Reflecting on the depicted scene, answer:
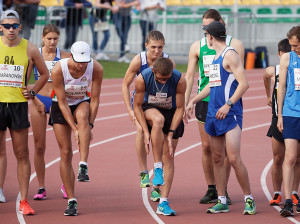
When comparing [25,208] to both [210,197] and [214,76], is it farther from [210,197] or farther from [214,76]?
[214,76]

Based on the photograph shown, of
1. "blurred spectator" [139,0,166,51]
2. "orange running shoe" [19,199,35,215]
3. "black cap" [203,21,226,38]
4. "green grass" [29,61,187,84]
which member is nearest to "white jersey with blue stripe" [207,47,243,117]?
"black cap" [203,21,226,38]

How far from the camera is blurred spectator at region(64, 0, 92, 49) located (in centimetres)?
2241

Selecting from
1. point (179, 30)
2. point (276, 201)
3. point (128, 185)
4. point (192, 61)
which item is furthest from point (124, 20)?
point (276, 201)

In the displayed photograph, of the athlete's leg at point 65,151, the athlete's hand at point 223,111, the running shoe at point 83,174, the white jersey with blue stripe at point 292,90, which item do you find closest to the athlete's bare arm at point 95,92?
the athlete's leg at point 65,151

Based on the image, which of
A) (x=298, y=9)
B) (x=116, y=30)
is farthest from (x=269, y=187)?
(x=298, y=9)

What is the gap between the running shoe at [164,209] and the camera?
871 cm

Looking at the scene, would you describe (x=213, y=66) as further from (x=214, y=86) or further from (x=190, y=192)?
(x=190, y=192)

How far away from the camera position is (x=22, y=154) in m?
8.88

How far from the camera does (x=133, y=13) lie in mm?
24844

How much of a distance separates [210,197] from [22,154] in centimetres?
228

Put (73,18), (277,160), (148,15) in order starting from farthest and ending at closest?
(148,15) < (73,18) < (277,160)

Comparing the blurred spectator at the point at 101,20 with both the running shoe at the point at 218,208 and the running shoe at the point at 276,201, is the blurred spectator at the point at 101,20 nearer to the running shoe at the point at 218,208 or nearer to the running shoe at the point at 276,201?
the running shoe at the point at 276,201

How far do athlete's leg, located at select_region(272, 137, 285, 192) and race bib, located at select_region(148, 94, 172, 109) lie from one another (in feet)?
4.31

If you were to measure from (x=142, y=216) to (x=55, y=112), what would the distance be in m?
1.49
